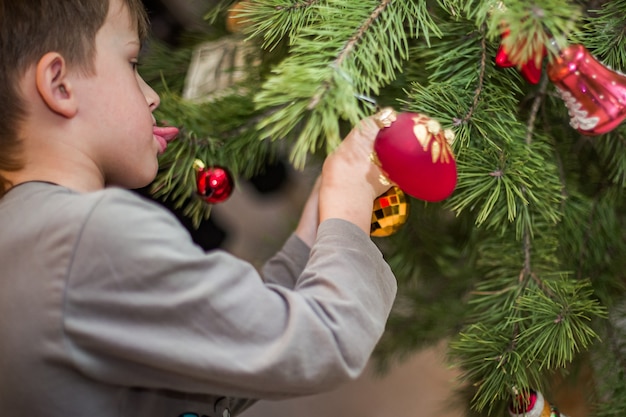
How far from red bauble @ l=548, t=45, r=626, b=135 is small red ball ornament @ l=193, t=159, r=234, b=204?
0.90ft

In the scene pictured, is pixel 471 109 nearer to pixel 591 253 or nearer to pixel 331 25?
pixel 331 25

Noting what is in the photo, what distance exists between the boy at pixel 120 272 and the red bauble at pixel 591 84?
14cm

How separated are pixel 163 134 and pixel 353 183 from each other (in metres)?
0.16

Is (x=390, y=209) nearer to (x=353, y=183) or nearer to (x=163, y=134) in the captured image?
(x=353, y=183)

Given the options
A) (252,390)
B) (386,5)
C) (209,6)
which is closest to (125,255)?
(252,390)

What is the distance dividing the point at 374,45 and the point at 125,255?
0.68 ft

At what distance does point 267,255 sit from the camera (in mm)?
885

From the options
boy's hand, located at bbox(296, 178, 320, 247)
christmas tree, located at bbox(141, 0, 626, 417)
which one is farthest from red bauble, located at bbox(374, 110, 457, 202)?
boy's hand, located at bbox(296, 178, 320, 247)

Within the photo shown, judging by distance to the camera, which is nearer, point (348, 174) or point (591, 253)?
point (348, 174)

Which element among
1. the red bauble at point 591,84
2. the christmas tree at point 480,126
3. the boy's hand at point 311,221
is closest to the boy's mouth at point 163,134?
the christmas tree at point 480,126

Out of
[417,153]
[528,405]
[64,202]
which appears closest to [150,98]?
[64,202]

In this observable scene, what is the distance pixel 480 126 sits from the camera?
52 cm

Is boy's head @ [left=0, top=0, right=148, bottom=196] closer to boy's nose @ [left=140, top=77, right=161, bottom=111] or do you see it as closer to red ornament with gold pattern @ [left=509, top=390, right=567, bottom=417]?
boy's nose @ [left=140, top=77, right=161, bottom=111]

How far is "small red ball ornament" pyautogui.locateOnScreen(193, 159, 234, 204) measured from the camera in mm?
590
